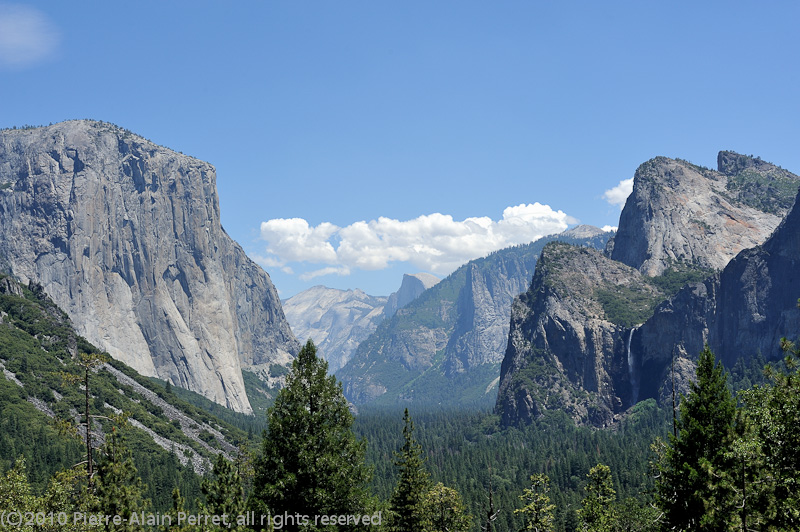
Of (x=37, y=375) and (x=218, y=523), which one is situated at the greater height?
(x=37, y=375)

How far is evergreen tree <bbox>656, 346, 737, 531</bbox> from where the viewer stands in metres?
33.7

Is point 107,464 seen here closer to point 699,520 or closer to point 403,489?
point 403,489

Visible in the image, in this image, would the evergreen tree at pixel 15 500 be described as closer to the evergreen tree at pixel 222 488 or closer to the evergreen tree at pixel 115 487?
the evergreen tree at pixel 115 487

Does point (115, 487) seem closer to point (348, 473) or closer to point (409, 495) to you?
point (348, 473)

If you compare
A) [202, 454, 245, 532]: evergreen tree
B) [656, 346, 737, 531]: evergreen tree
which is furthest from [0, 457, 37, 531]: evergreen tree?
[656, 346, 737, 531]: evergreen tree

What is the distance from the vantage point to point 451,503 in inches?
2562

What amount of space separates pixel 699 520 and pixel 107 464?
38.8 metres

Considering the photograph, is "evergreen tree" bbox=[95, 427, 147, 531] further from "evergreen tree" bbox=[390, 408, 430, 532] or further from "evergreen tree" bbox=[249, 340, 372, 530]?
"evergreen tree" bbox=[390, 408, 430, 532]

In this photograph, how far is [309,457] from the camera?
2972 cm

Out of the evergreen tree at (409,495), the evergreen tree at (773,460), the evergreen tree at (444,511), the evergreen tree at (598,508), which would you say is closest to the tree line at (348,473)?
the evergreen tree at (773,460)

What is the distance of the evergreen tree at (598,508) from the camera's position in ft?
197

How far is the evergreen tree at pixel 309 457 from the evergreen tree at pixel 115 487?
780 inches

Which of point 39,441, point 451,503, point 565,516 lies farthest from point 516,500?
point 39,441

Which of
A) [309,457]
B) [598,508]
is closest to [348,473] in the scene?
[309,457]
